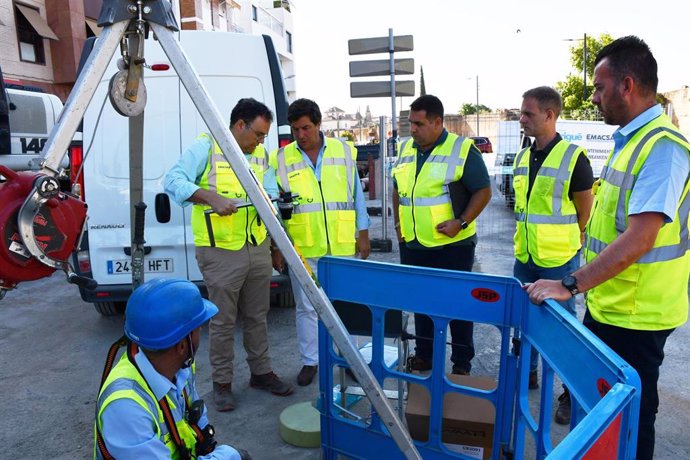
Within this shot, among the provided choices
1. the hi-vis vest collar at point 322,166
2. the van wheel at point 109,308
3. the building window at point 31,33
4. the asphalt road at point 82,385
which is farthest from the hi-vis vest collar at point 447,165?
the building window at point 31,33

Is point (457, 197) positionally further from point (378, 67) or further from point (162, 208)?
point (378, 67)

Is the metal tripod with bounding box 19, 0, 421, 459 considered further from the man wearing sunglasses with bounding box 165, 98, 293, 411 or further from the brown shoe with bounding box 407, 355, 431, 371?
the brown shoe with bounding box 407, 355, 431, 371

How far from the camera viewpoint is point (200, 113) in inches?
62.2

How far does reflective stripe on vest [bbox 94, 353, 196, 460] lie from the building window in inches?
690

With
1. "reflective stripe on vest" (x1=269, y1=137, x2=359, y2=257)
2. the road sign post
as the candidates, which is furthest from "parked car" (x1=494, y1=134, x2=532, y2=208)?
"reflective stripe on vest" (x1=269, y1=137, x2=359, y2=257)

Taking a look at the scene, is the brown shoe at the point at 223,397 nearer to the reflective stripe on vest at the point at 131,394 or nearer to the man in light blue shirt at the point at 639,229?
the reflective stripe on vest at the point at 131,394

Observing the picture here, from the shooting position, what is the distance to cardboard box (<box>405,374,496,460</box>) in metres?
2.48

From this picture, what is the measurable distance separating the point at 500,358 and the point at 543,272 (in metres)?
1.34

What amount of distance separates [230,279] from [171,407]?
67.4 inches

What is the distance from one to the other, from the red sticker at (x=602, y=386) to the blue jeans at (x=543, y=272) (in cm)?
206

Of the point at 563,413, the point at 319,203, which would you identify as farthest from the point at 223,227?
the point at 563,413

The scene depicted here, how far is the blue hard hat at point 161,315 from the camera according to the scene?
173 cm

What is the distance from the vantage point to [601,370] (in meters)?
1.48

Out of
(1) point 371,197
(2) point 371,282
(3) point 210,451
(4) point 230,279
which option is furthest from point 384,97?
(1) point 371,197
